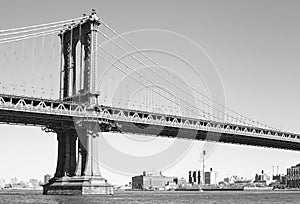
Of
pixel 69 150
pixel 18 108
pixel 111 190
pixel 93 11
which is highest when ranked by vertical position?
pixel 93 11

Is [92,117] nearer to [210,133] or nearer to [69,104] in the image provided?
[69,104]

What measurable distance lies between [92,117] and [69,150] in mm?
6311

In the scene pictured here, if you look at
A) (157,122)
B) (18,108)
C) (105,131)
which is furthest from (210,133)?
(18,108)

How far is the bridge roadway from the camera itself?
7669 cm

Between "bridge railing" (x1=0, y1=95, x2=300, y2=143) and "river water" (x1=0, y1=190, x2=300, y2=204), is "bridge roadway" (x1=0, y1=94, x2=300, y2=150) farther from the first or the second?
"river water" (x1=0, y1=190, x2=300, y2=204)

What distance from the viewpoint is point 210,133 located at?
3981 inches

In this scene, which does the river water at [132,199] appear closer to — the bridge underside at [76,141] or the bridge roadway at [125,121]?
the bridge underside at [76,141]

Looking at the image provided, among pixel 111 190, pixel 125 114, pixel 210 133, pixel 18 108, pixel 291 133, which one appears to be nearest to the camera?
pixel 18 108

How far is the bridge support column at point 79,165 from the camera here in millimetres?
76625

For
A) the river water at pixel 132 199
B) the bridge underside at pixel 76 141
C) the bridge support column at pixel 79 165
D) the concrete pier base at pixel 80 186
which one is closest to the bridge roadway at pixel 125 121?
the bridge underside at pixel 76 141

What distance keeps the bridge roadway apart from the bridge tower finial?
227cm

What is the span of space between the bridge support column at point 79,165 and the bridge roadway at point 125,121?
5.05 feet

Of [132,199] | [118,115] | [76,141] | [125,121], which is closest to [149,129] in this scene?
[125,121]

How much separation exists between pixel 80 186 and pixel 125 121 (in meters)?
13.2
